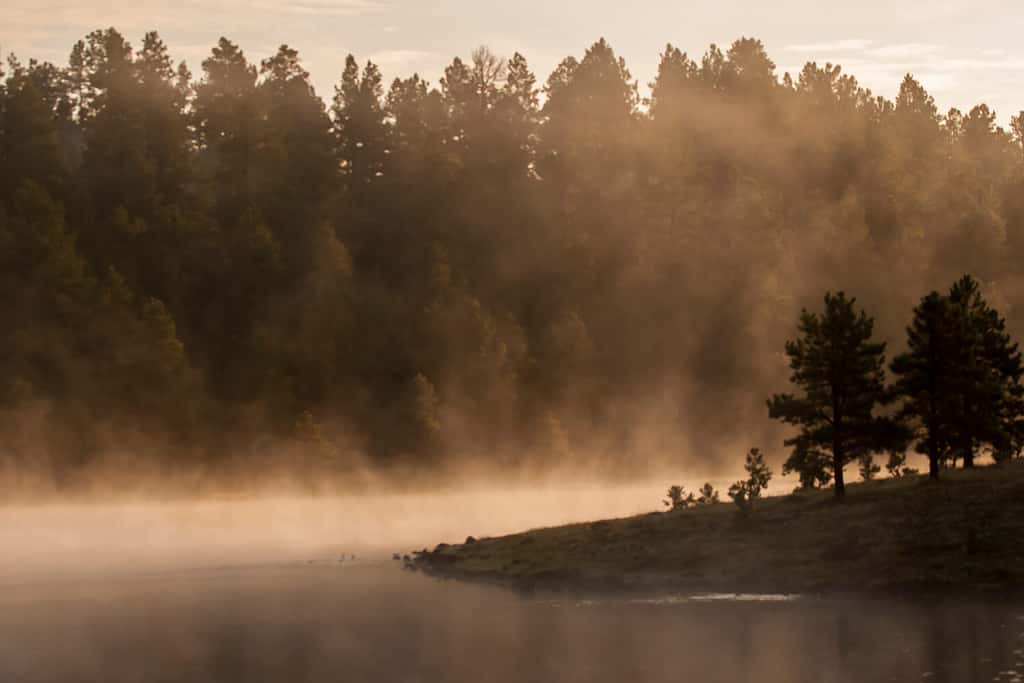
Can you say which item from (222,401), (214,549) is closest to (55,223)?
(222,401)

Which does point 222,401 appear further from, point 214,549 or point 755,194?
point 755,194

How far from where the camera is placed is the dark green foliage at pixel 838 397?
6788 cm

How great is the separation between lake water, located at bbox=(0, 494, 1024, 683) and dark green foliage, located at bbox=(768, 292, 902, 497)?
1265cm

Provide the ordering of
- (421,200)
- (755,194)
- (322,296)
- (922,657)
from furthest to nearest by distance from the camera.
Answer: (755,194) < (421,200) < (322,296) < (922,657)

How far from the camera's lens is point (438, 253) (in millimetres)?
142500

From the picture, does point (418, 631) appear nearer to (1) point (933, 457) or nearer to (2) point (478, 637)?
(2) point (478, 637)

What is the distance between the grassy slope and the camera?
58406 millimetres

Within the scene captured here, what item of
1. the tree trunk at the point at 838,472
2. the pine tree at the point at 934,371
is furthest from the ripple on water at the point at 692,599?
the pine tree at the point at 934,371

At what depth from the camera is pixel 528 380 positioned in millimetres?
144875

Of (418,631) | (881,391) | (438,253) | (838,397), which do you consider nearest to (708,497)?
(838,397)

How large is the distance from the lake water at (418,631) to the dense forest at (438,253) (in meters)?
52.3

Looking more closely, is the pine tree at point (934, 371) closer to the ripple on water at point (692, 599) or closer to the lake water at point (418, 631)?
the ripple on water at point (692, 599)

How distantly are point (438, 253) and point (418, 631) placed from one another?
9315cm

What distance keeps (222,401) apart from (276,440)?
707cm
